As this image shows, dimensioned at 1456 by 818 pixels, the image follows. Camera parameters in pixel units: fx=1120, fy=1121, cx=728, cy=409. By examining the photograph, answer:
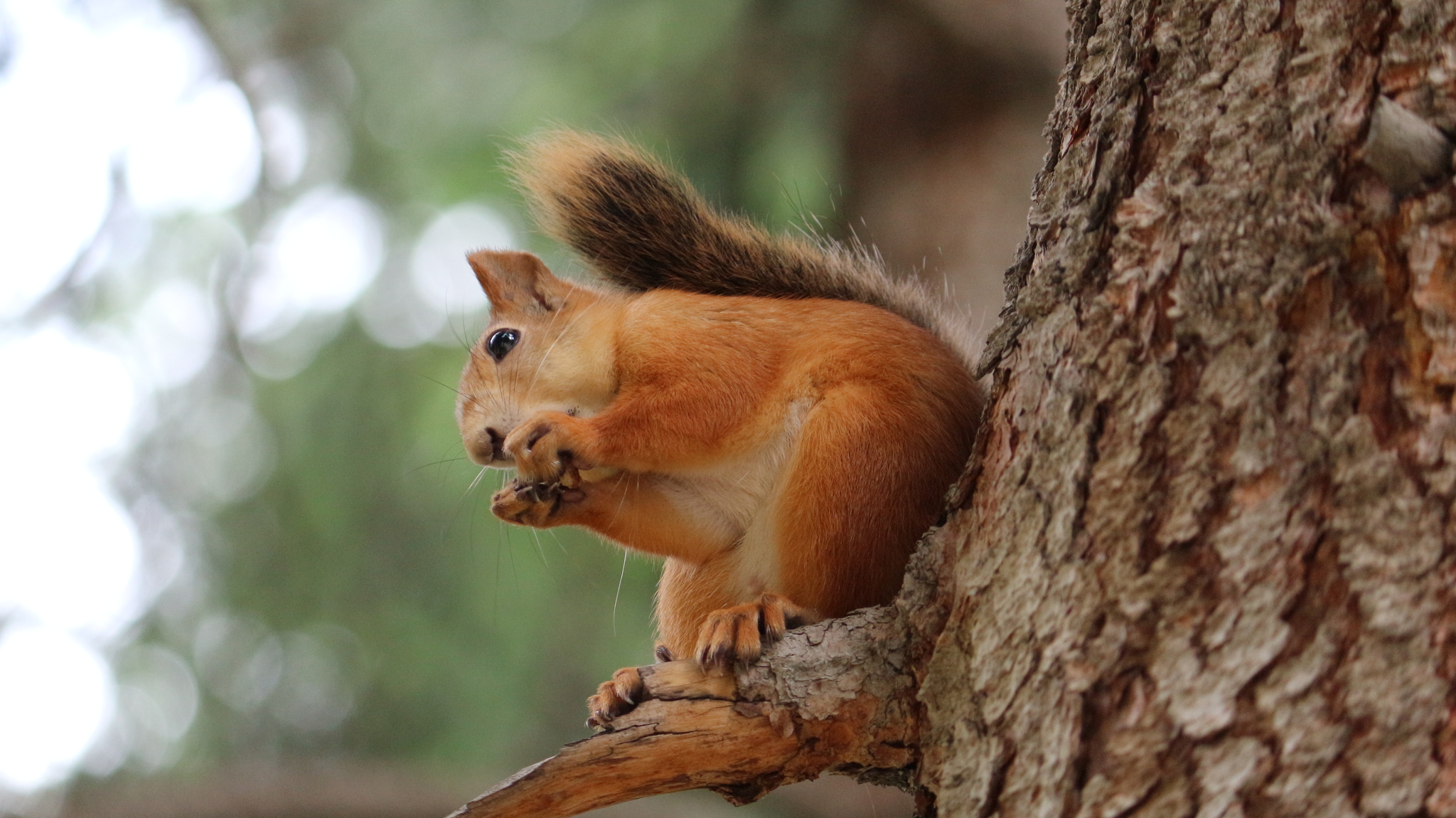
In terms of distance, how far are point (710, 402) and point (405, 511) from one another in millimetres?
2692

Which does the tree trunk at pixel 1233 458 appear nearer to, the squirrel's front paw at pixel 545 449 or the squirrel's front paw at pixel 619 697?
the squirrel's front paw at pixel 619 697

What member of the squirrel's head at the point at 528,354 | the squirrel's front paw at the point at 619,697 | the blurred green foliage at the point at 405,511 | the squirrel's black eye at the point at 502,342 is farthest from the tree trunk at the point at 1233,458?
the blurred green foliage at the point at 405,511

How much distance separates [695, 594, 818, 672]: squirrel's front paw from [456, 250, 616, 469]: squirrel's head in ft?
2.30

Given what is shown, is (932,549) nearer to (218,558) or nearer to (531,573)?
(531,573)

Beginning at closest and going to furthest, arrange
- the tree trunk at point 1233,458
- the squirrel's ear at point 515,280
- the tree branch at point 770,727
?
the tree trunk at point 1233,458
the tree branch at point 770,727
the squirrel's ear at point 515,280

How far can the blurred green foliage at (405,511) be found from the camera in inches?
164

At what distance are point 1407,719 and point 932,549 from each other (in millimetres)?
582

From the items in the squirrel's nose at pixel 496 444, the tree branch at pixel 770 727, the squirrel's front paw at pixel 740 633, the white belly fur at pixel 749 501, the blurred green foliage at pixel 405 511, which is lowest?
the tree branch at pixel 770 727

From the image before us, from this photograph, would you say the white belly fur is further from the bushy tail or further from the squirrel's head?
the bushy tail

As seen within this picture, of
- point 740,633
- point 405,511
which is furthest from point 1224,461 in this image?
point 405,511

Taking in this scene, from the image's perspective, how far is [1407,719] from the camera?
959 mm

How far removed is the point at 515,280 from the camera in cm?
244

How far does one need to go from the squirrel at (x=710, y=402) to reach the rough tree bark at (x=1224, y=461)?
0.27m

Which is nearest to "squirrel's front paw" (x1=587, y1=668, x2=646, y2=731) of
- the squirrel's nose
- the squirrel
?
the squirrel
